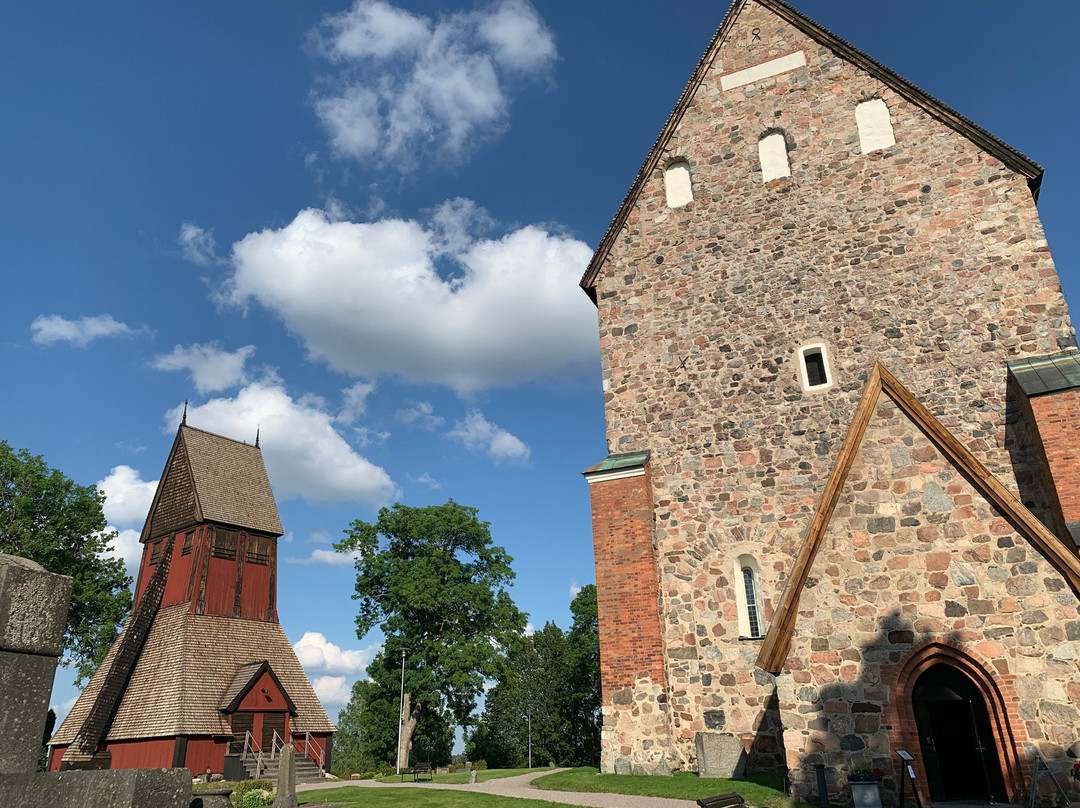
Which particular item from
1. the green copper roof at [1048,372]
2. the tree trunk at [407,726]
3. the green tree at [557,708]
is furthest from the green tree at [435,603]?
the green copper roof at [1048,372]

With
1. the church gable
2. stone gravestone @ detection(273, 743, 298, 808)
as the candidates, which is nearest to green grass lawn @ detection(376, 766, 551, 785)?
stone gravestone @ detection(273, 743, 298, 808)

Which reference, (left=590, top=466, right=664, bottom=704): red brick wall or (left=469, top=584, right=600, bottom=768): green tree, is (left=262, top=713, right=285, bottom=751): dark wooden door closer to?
(left=590, top=466, right=664, bottom=704): red brick wall

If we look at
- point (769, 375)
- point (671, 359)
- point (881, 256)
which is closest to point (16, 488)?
point (671, 359)

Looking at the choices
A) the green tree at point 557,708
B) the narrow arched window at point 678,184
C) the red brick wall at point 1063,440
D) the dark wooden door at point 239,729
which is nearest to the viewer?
the red brick wall at point 1063,440

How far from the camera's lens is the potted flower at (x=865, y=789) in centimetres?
827

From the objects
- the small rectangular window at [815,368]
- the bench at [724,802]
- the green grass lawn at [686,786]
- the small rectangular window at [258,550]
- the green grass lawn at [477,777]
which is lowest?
the green grass lawn at [477,777]

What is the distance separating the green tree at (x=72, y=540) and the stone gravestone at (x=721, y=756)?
111 ft

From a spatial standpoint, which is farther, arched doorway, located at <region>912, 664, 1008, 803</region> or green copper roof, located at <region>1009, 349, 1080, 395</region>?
green copper roof, located at <region>1009, 349, 1080, 395</region>

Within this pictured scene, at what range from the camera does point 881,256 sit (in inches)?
569

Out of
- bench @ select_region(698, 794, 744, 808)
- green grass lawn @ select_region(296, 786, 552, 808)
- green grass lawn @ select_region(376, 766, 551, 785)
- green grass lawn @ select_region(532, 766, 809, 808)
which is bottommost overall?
green grass lawn @ select_region(376, 766, 551, 785)

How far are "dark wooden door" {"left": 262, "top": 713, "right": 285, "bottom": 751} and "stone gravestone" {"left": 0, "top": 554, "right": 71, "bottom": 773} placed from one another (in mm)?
30428

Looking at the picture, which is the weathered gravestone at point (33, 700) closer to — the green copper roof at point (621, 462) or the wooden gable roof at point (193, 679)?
the green copper roof at point (621, 462)

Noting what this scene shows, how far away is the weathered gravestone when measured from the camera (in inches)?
140

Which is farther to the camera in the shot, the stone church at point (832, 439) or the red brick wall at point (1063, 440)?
the red brick wall at point (1063, 440)
